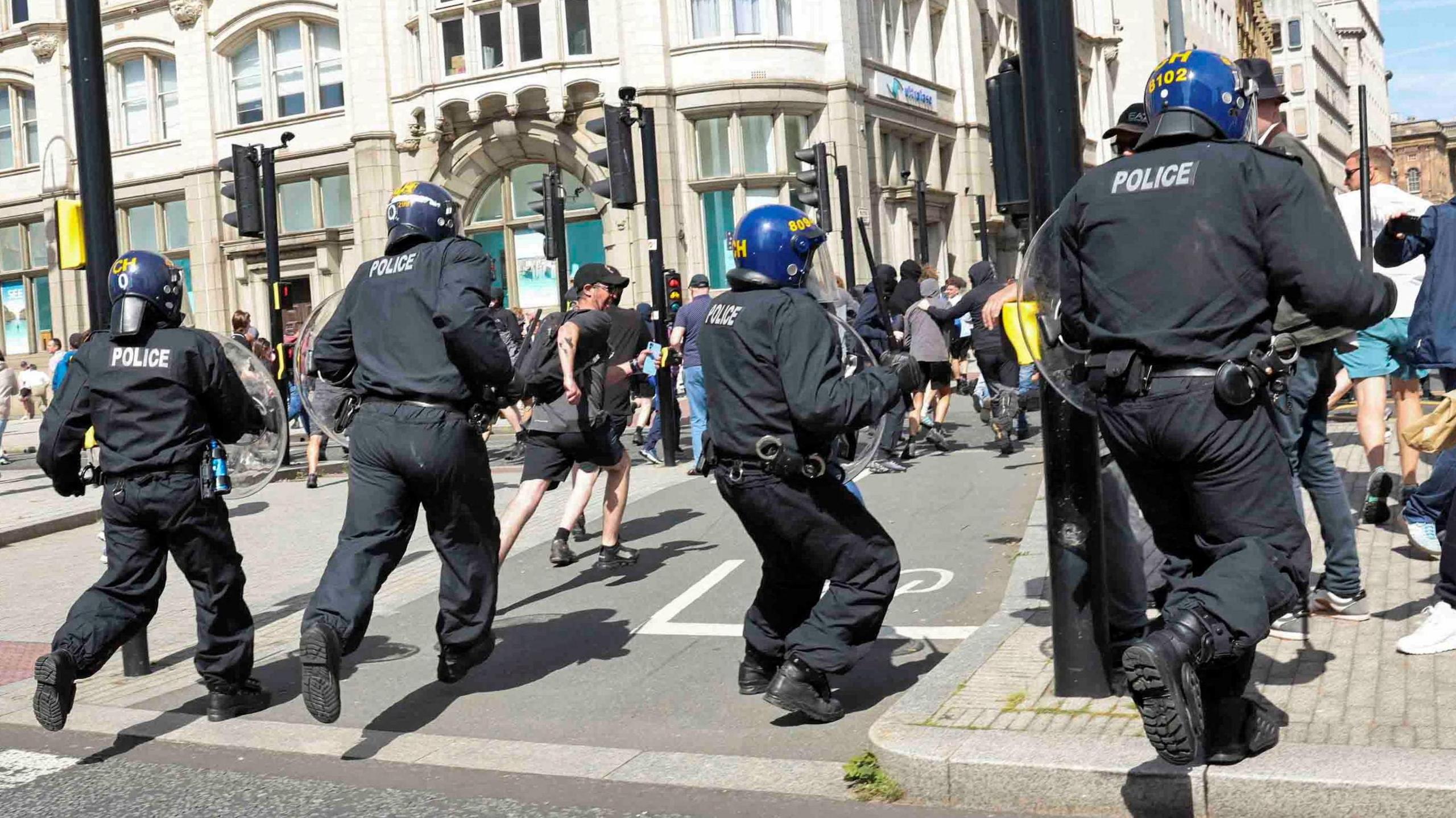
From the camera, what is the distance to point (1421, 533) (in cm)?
687

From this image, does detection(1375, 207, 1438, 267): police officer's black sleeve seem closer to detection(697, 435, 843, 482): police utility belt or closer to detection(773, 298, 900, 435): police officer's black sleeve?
detection(773, 298, 900, 435): police officer's black sleeve

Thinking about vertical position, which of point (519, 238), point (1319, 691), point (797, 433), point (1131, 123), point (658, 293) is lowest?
point (1319, 691)

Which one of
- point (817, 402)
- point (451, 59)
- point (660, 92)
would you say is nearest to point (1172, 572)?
point (817, 402)

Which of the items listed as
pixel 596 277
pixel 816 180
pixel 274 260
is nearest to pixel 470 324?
pixel 596 277

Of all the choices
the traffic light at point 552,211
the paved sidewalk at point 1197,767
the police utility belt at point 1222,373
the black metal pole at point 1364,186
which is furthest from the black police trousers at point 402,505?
the traffic light at point 552,211

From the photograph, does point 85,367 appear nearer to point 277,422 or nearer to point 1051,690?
point 277,422

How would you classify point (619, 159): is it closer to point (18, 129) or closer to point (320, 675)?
point (320, 675)

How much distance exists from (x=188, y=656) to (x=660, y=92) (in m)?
25.2

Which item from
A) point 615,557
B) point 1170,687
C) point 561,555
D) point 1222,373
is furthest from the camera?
→ point 561,555

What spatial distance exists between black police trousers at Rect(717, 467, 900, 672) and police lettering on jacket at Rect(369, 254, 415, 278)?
141cm

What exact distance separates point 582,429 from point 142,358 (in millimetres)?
3173

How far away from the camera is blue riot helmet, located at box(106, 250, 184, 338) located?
5.80 metres

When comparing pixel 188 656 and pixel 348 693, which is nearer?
pixel 348 693

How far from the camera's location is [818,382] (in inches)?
197
